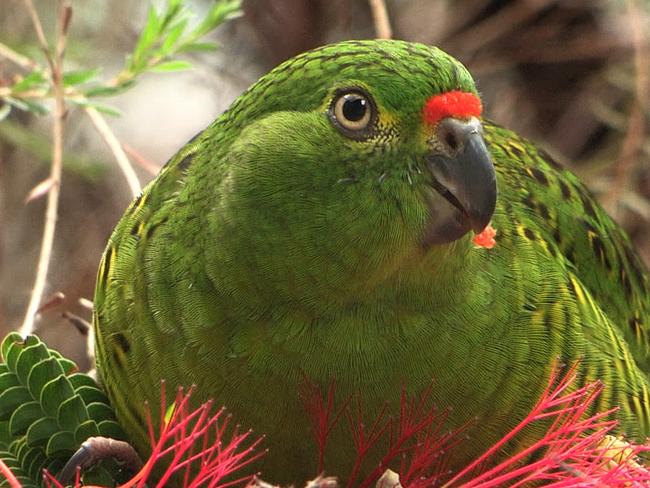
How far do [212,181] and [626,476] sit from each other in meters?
0.92

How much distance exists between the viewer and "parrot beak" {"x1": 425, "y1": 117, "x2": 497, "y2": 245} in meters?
1.78

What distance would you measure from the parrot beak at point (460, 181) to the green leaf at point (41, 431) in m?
0.75

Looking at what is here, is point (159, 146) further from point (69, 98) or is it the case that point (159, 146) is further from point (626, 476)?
point (626, 476)

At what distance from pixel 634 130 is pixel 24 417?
2.34m

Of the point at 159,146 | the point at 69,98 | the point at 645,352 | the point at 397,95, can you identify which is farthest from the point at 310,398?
the point at 159,146

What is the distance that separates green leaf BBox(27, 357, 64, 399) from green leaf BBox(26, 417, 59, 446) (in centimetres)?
5

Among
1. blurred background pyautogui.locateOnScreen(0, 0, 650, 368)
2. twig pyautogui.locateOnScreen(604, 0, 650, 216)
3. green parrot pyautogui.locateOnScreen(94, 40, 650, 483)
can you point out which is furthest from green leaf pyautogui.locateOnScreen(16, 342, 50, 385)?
twig pyautogui.locateOnScreen(604, 0, 650, 216)

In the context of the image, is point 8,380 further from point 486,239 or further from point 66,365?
point 486,239

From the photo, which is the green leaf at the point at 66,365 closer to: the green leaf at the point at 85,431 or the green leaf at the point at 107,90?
the green leaf at the point at 85,431

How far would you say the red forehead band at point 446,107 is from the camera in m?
1.79

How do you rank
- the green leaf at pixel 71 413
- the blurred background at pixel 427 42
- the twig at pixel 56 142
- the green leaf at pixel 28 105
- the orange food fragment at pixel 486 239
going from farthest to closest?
the blurred background at pixel 427 42
the green leaf at pixel 28 105
the twig at pixel 56 142
the orange food fragment at pixel 486 239
the green leaf at pixel 71 413

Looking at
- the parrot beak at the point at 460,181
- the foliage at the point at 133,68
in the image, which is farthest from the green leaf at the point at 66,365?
the parrot beak at the point at 460,181

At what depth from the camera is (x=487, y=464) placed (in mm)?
1946

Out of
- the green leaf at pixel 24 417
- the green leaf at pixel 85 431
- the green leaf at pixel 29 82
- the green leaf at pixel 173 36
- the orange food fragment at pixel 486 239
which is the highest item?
the green leaf at pixel 173 36
